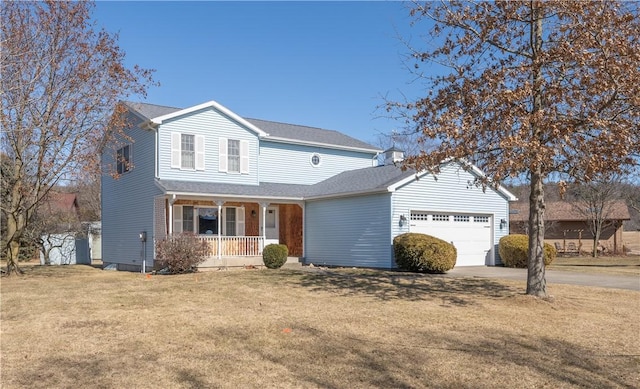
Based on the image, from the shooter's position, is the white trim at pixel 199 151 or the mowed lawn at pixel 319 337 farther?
the white trim at pixel 199 151

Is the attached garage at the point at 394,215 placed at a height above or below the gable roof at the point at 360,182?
below

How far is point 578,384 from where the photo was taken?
233 inches

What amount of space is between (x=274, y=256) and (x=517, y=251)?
370 inches

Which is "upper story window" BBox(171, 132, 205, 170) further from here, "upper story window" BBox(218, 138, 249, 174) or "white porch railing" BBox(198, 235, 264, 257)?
"white porch railing" BBox(198, 235, 264, 257)

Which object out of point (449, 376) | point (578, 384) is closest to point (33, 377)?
point (449, 376)

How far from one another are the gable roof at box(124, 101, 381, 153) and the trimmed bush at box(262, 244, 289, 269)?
513 cm

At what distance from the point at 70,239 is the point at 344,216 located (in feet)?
57.1

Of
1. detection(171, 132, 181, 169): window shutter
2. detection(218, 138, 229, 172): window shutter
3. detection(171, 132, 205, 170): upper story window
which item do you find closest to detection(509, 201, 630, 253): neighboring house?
detection(218, 138, 229, 172): window shutter

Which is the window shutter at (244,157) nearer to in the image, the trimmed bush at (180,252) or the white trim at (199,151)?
the white trim at (199,151)

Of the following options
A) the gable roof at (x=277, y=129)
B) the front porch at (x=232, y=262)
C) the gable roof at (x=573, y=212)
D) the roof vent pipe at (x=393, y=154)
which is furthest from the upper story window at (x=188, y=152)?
the gable roof at (x=573, y=212)

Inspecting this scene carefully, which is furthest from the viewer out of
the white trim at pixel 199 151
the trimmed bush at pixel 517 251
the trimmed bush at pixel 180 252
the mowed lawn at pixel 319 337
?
the white trim at pixel 199 151

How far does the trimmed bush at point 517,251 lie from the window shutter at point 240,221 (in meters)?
10.6

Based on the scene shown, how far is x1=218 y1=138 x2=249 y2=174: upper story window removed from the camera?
21.6 m

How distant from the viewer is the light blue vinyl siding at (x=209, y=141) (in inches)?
792
